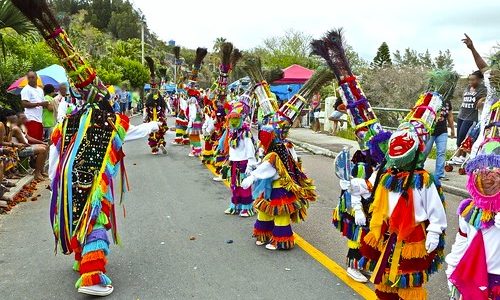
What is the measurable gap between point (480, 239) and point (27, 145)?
8.38m

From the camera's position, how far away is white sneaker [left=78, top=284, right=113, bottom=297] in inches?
176

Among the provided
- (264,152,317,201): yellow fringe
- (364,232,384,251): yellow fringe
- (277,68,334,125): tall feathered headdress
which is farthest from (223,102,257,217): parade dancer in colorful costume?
(364,232,384,251): yellow fringe

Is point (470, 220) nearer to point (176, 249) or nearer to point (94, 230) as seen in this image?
point (94, 230)

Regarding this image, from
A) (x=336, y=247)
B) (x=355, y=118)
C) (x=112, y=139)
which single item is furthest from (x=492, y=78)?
(x=112, y=139)

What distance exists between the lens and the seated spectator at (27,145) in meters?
9.27

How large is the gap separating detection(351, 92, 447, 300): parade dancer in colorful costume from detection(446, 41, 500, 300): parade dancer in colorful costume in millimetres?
285

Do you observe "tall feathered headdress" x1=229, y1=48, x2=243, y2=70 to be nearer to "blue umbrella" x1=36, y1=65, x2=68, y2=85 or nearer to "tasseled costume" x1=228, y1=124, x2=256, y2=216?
"tasseled costume" x1=228, y1=124, x2=256, y2=216

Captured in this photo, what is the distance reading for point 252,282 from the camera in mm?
4883

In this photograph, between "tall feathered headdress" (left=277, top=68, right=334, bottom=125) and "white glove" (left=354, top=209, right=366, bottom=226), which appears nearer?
"white glove" (left=354, top=209, right=366, bottom=226)

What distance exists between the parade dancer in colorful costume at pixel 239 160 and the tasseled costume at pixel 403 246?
11.9 ft

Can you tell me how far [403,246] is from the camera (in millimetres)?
3771

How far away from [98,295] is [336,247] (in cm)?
276

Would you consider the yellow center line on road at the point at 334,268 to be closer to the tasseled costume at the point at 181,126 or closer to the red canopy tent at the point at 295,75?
the tasseled costume at the point at 181,126

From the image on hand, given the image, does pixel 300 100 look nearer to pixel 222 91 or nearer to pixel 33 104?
pixel 222 91
